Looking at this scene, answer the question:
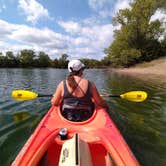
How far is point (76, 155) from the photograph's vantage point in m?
2.38

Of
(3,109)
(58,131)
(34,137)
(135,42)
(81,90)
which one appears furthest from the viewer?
(135,42)

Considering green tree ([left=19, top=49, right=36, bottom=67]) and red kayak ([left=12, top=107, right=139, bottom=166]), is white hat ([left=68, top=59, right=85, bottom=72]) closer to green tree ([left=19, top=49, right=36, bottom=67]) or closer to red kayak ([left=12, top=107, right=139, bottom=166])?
red kayak ([left=12, top=107, right=139, bottom=166])

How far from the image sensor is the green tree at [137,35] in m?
36.8

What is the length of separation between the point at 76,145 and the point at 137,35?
38.3 metres

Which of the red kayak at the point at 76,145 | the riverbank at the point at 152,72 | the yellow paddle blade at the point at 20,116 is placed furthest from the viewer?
the riverbank at the point at 152,72

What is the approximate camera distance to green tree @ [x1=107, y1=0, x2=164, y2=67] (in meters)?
36.8

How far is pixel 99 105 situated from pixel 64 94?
0.95 m

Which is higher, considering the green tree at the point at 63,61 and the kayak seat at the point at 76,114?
the kayak seat at the point at 76,114

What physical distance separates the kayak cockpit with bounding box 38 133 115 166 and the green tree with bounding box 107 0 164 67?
3370cm

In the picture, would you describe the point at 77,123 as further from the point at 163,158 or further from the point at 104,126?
the point at 163,158

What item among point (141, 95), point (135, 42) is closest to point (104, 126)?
point (141, 95)

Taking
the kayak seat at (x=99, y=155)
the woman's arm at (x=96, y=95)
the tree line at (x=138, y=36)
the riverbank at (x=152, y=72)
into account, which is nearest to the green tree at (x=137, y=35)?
the tree line at (x=138, y=36)

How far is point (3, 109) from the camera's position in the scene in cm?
714

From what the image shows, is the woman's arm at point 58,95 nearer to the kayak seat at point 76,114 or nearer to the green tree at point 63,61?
the kayak seat at point 76,114
